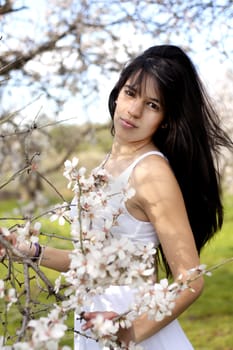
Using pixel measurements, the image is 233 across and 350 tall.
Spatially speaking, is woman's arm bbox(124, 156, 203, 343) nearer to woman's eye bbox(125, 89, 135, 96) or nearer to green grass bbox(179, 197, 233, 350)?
woman's eye bbox(125, 89, 135, 96)

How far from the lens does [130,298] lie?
6.18ft

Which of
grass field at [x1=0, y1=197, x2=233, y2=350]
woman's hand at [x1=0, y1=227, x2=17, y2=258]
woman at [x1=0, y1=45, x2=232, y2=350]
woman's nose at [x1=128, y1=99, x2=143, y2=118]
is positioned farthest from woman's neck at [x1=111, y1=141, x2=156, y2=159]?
grass field at [x1=0, y1=197, x2=233, y2=350]

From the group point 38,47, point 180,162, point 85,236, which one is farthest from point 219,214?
point 38,47

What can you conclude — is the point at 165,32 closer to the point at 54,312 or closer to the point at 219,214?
the point at 219,214

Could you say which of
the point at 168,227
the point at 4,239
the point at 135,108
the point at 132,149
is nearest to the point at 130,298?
the point at 168,227

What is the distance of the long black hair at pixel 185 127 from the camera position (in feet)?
6.27

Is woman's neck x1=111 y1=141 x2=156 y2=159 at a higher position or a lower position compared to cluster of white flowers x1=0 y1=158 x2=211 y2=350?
lower

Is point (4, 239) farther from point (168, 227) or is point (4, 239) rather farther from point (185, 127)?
point (185, 127)

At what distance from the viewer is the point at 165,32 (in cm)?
388

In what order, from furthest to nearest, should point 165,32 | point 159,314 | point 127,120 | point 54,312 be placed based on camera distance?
1. point 165,32
2. point 127,120
3. point 159,314
4. point 54,312

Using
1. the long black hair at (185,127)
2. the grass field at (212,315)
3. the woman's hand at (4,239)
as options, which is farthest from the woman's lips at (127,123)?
the grass field at (212,315)

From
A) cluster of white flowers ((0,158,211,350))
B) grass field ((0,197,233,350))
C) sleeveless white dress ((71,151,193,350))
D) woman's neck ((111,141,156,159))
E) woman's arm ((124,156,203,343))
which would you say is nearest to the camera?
cluster of white flowers ((0,158,211,350))

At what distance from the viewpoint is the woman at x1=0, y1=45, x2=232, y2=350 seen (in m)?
1.72

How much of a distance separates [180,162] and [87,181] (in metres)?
0.46
